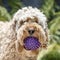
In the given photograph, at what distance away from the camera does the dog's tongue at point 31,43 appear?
12.6ft

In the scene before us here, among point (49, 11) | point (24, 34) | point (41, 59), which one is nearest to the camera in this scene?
point (41, 59)

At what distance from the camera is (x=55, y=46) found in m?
2.06

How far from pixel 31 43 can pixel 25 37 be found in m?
0.22

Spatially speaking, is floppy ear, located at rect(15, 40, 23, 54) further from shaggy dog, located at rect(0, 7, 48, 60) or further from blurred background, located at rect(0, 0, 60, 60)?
blurred background, located at rect(0, 0, 60, 60)

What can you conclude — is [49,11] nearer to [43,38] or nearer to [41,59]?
A: [43,38]

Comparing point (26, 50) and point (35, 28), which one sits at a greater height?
point (35, 28)

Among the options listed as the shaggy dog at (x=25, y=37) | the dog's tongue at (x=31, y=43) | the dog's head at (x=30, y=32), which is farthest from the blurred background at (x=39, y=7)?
the dog's tongue at (x=31, y=43)

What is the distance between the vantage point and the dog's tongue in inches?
151

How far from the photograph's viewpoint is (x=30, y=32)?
12.2 feet

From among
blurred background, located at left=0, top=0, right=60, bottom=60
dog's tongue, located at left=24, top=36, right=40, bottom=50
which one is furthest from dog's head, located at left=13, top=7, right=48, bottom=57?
blurred background, located at left=0, top=0, right=60, bottom=60

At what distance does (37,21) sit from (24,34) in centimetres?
33

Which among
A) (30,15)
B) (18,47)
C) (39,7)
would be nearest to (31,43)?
(18,47)

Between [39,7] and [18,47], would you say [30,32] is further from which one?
[39,7]

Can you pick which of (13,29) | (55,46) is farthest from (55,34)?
(55,46)
